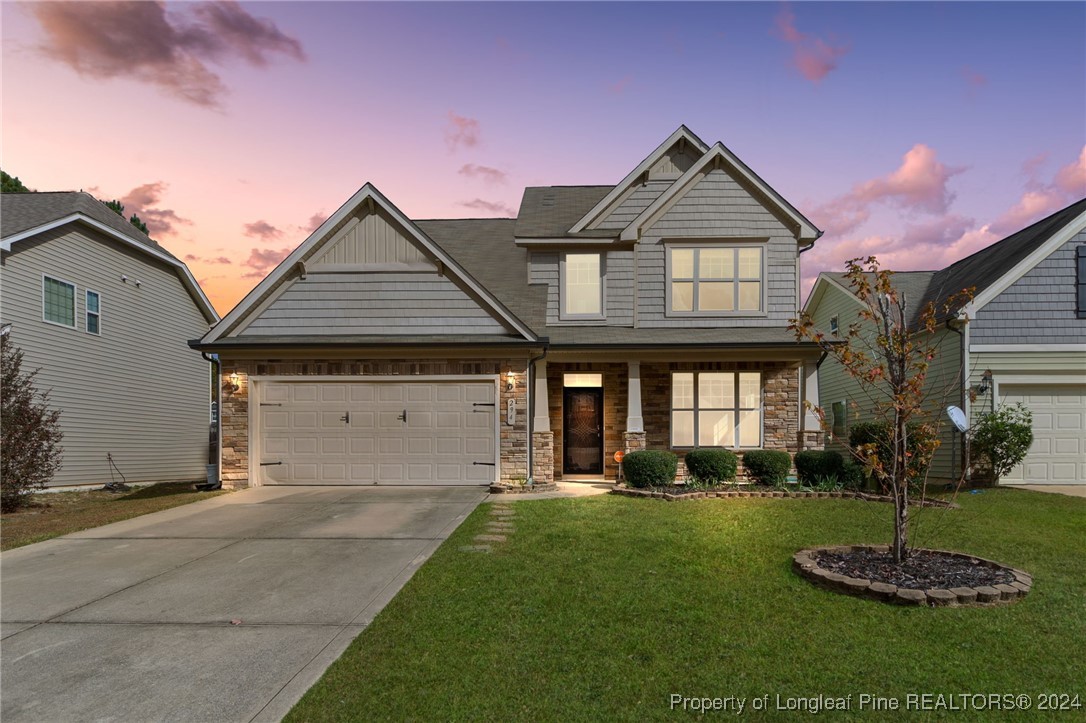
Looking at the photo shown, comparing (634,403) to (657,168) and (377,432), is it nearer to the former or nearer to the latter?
(377,432)

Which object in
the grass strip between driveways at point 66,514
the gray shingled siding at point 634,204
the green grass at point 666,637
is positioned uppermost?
the gray shingled siding at point 634,204

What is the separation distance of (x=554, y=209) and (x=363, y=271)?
5.72 meters

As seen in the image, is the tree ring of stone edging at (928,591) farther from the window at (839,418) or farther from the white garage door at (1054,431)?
the window at (839,418)

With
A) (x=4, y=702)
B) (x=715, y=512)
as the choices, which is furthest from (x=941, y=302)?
(x=4, y=702)

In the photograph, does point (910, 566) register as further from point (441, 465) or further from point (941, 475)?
point (941, 475)

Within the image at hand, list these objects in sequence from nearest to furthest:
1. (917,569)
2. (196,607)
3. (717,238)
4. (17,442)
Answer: (196,607) → (917,569) → (17,442) → (717,238)

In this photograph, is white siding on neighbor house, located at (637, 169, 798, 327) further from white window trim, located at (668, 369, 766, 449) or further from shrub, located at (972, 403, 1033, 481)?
shrub, located at (972, 403, 1033, 481)

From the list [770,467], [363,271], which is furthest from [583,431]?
[363,271]

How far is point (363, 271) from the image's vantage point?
14.0m

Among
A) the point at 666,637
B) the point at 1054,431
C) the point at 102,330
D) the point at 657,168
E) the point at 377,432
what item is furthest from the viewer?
the point at 102,330

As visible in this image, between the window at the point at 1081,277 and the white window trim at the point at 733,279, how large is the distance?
7028mm

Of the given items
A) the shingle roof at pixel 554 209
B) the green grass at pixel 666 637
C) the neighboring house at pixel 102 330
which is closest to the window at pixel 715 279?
the shingle roof at pixel 554 209

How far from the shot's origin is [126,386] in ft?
63.4

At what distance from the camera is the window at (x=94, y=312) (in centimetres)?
1794
